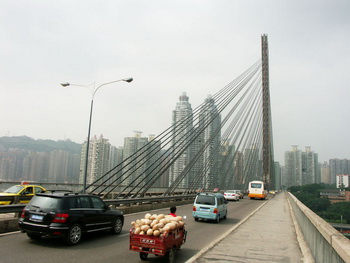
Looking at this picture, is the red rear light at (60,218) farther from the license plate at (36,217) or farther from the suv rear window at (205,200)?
the suv rear window at (205,200)

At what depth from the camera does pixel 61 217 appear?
8.02 meters

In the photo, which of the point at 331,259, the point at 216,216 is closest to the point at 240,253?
the point at 331,259

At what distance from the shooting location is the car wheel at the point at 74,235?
812 cm

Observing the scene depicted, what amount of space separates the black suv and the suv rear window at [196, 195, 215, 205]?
686 centimetres

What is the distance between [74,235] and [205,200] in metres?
8.19

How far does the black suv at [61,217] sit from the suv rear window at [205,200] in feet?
22.5

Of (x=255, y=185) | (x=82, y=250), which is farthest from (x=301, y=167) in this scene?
(x=82, y=250)

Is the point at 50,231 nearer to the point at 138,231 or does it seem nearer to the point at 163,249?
the point at 138,231

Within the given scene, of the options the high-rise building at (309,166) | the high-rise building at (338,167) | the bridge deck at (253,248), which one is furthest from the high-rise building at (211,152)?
the high-rise building at (338,167)

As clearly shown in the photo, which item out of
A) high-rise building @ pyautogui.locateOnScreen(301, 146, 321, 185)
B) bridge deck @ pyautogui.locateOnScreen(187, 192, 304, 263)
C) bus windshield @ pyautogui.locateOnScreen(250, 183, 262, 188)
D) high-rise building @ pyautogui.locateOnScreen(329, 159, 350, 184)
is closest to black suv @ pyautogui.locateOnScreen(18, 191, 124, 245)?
bridge deck @ pyautogui.locateOnScreen(187, 192, 304, 263)

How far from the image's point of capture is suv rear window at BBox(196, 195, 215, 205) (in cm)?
1502

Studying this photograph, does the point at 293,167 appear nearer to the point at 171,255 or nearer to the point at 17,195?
the point at 17,195

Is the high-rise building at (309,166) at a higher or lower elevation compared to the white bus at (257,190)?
higher

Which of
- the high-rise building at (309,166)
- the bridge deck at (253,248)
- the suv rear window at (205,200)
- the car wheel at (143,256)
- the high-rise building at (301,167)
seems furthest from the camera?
the high-rise building at (301,167)
